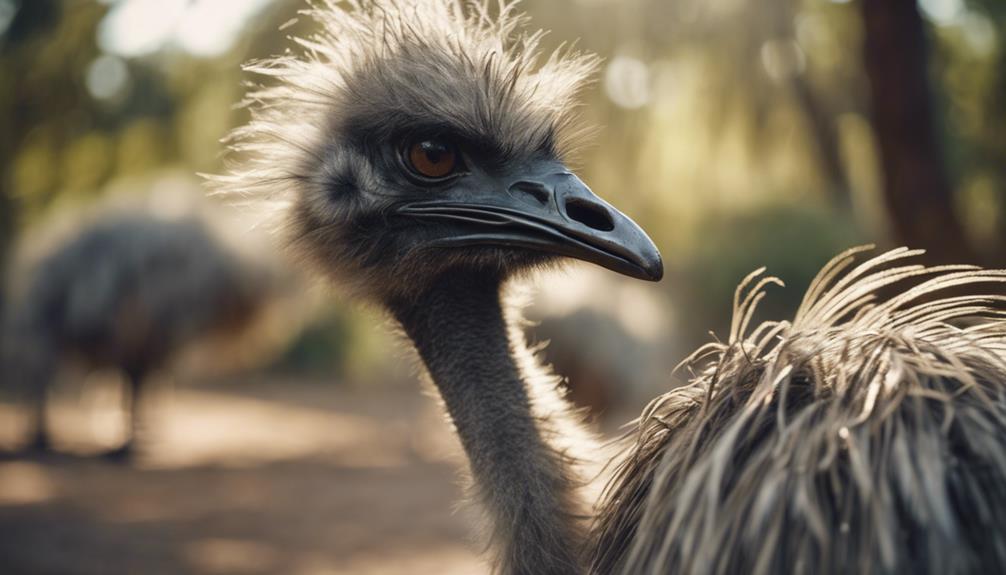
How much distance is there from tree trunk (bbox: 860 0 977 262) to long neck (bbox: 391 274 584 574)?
2248 mm

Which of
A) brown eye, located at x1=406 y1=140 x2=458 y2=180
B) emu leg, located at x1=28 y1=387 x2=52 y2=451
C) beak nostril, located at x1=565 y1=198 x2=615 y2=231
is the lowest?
emu leg, located at x1=28 y1=387 x2=52 y2=451

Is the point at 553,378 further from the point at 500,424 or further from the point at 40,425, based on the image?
the point at 40,425

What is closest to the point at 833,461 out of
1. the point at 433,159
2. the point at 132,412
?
the point at 433,159

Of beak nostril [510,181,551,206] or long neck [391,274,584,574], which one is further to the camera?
beak nostril [510,181,551,206]

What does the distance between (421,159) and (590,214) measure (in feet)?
1.37

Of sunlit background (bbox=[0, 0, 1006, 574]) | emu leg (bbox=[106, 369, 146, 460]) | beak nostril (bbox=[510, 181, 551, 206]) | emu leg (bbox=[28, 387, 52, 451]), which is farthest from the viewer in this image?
emu leg (bbox=[28, 387, 52, 451])

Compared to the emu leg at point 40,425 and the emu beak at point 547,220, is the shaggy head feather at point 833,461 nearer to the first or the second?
the emu beak at point 547,220

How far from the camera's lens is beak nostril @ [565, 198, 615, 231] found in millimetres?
2016

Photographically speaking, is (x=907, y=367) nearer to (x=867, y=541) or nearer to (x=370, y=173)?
(x=867, y=541)

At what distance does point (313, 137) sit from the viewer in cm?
230

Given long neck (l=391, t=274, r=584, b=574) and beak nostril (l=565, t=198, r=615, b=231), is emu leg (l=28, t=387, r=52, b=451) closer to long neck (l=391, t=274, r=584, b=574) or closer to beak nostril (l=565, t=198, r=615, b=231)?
long neck (l=391, t=274, r=584, b=574)

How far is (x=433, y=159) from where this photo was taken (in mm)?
2174

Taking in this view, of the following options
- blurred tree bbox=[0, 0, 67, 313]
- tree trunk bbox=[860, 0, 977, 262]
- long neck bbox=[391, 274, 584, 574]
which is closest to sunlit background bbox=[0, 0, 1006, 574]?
blurred tree bbox=[0, 0, 67, 313]

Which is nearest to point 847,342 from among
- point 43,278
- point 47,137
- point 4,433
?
point 43,278
